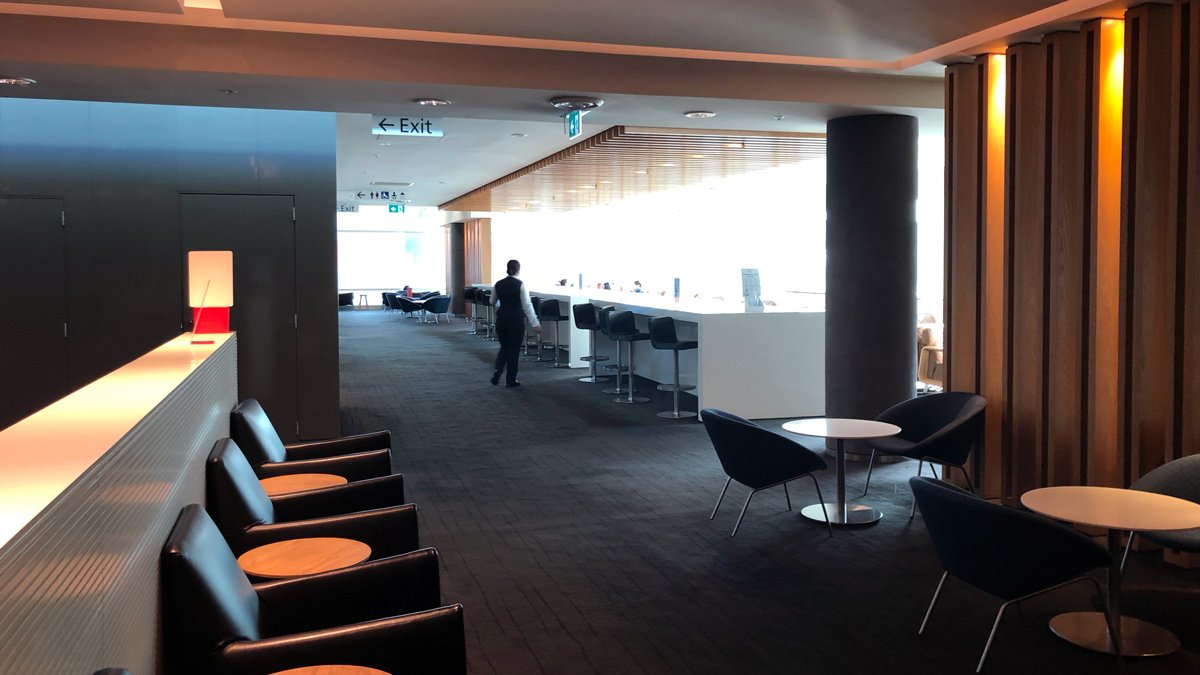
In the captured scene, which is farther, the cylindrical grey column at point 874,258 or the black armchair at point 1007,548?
the cylindrical grey column at point 874,258

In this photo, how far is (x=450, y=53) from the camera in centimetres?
599

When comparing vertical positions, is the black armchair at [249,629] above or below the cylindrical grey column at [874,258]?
below

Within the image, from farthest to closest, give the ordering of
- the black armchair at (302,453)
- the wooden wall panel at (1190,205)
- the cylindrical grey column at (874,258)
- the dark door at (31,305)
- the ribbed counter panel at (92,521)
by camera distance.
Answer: the dark door at (31,305)
the cylindrical grey column at (874,258)
the black armchair at (302,453)
the wooden wall panel at (1190,205)
the ribbed counter panel at (92,521)

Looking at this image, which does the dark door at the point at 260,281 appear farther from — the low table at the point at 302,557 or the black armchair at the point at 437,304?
the black armchair at the point at 437,304

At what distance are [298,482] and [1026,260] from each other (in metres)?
4.19

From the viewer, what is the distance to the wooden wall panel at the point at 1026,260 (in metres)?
5.48

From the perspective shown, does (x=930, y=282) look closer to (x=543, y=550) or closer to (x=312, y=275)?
(x=312, y=275)

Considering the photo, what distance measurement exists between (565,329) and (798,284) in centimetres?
371

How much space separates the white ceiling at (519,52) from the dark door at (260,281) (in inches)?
56.1

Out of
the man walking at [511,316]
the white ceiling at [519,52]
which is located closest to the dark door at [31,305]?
the white ceiling at [519,52]

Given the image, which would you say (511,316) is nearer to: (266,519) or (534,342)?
(534,342)

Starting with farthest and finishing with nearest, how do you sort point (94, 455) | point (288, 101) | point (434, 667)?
point (288, 101) → point (434, 667) → point (94, 455)

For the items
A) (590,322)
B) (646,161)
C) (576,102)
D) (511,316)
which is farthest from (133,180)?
(590,322)

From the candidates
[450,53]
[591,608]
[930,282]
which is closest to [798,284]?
[930,282]
